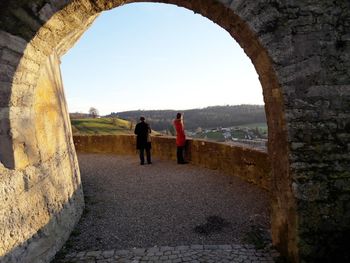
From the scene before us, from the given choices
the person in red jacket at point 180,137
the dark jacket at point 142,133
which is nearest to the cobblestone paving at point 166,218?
the person in red jacket at point 180,137

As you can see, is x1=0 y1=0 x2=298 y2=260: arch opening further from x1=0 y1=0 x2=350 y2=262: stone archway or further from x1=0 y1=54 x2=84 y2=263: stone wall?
x1=0 y1=54 x2=84 y2=263: stone wall

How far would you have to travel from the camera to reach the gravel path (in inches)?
197

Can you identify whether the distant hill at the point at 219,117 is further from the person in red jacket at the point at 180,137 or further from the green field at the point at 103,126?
the person in red jacket at the point at 180,137

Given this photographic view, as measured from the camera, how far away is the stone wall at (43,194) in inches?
137

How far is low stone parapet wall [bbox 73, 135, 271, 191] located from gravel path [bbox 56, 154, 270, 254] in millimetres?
255

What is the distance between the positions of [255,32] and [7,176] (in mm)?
3044

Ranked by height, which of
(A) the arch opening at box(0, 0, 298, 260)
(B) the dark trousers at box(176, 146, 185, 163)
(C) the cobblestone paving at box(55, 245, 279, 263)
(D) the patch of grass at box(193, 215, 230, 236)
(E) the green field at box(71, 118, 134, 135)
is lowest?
(C) the cobblestone paving at box(55, 245, 279, 263)

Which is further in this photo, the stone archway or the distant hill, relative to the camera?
the distant hill

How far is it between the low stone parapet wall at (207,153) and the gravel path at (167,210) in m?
0.26

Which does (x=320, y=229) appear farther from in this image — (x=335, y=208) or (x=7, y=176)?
(x=7, y=176)

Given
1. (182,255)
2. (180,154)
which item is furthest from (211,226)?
(180,154)

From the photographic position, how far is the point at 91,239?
5086mm

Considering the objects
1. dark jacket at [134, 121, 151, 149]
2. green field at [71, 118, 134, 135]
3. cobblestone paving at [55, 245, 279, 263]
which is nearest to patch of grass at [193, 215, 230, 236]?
cobblestone paving at [55, 245, 279, 263]

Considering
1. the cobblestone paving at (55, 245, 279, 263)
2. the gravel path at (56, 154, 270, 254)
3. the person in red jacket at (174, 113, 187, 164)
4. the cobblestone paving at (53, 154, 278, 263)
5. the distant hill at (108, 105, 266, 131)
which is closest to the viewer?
the cobblestone paving at (55, 245, 279, 263)
